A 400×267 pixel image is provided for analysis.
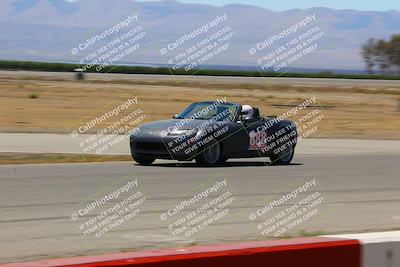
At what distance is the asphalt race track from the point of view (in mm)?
8547

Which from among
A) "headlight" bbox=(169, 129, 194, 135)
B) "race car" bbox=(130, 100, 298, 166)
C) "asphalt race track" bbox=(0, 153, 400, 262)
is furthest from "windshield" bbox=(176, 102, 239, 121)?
"asphalt race track" bbox=(0, 153, 400, 262)

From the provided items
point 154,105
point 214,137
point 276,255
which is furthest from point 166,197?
point 154,105

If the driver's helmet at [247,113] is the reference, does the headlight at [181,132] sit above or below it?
above

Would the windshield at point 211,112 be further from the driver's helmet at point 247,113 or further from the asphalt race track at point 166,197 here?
the asphalt race track at point 166,197

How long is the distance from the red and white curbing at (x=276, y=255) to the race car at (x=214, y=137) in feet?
33.7

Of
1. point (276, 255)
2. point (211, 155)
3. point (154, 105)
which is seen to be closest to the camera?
point (276, 255)

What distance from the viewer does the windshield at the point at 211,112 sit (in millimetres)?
16828

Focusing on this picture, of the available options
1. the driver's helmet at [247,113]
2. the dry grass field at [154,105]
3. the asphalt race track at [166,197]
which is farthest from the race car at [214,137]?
the dry grass field at [154,105]

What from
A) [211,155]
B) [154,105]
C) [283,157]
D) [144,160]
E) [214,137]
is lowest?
[283,157]

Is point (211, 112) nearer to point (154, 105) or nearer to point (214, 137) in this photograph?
point (214, 137)

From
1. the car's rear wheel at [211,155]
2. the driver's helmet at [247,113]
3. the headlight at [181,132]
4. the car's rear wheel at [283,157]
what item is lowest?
the car's rear wheel at [283,157]

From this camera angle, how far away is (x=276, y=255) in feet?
17.5

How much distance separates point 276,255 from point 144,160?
11445 mm

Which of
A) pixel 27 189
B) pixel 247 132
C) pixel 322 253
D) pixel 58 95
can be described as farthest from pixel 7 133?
pixel 58 95
